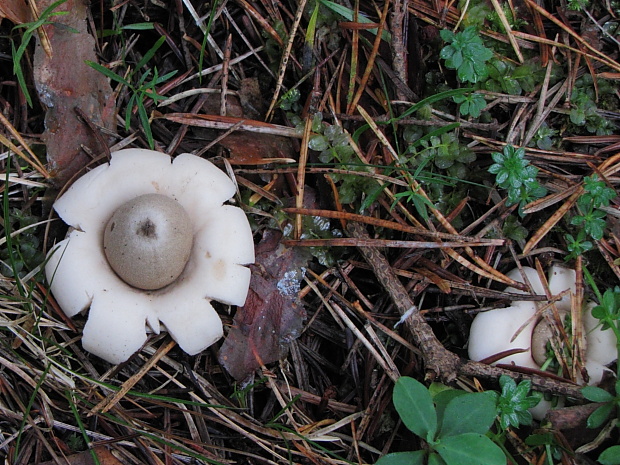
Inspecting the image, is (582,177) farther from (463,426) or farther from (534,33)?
(463,426)

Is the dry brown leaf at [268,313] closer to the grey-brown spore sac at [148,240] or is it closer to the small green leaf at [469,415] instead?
the grey-brown spore sac at [148,240]

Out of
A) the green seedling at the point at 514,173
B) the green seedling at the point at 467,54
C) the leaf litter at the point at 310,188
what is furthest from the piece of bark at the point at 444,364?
the green seedling at the point at 467,54

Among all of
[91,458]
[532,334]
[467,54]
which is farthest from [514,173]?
[91,458]

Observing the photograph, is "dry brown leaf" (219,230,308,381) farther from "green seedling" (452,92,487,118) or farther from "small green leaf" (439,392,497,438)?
"green seedling" (452,92,487,118)

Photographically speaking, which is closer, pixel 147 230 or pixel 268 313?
pixel 147 230

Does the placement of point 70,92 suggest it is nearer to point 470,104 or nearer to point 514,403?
point 470,104

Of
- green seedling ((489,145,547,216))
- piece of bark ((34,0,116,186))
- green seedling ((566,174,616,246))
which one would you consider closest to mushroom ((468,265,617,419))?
green seedling ((566,174,616,246))

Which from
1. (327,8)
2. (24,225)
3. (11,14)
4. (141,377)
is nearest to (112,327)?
(141,377)
